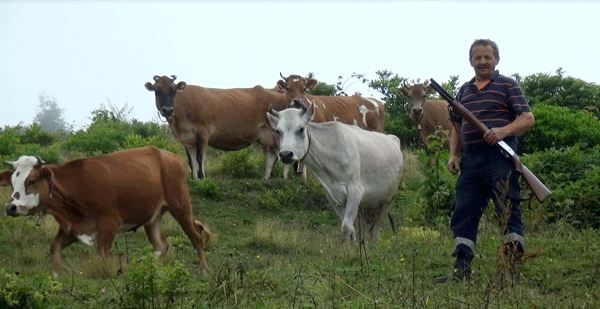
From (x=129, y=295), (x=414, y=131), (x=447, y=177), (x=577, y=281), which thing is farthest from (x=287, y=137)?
(x=414, y=131)

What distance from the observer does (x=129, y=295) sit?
636cm

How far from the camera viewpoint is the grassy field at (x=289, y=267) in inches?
256

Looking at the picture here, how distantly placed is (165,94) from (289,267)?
32.4 feet

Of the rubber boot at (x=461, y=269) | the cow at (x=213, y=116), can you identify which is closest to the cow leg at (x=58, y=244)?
the rubber boot at (x=461, y=269)

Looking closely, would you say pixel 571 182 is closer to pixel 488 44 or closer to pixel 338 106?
pixel 488 44

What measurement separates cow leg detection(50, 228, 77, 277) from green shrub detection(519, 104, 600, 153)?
9.84 m

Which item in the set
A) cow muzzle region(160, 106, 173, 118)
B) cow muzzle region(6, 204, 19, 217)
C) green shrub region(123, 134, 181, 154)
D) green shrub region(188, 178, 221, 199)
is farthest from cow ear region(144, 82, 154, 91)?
cow muzzle region(6, 204, 19, 217)

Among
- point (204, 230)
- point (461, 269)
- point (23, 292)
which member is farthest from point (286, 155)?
point (23, 292)

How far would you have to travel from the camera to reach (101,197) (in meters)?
9.93

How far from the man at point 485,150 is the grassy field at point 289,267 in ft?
0.62

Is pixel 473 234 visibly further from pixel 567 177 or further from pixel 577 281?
pixel 567 177

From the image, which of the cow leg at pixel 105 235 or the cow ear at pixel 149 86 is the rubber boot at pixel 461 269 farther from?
the cow ear at pixel 149 86

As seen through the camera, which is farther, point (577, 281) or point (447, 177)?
point (447, 177)

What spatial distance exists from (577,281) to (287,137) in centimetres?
478
